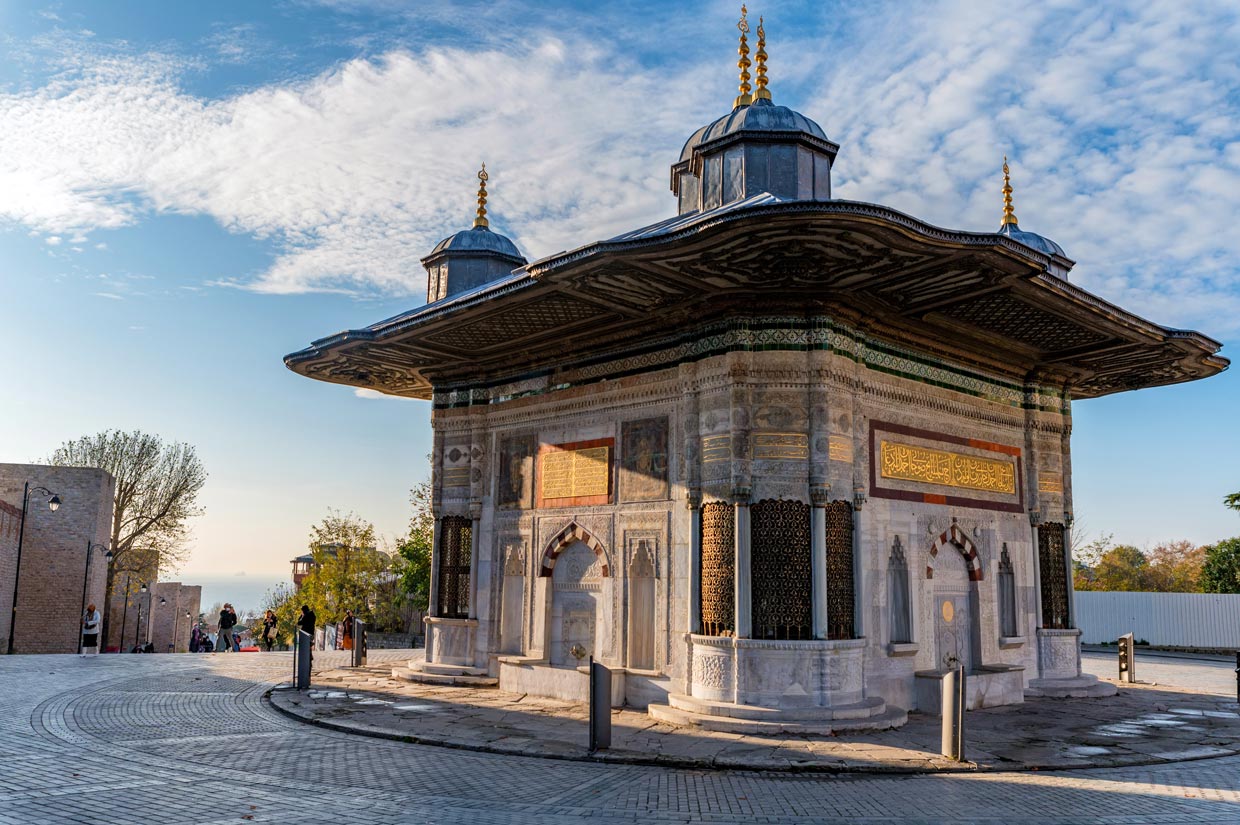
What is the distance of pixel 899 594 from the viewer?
10.5 m

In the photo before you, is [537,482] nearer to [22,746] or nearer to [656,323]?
[656,323]

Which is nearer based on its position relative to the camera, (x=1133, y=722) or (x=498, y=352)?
(x=1133, y=722)

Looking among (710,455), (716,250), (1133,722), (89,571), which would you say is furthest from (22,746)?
(89,571)

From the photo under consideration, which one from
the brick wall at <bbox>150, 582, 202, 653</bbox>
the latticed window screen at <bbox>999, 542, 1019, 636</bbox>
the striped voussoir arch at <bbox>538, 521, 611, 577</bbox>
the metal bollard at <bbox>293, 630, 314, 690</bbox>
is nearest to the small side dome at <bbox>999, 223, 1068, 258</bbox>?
the latticed window screen at <bbox>999, 542, 1019, 636</bbox>

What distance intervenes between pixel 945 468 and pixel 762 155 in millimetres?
4633

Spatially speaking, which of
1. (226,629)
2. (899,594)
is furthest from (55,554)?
(899,594)

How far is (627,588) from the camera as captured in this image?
10.8 metres

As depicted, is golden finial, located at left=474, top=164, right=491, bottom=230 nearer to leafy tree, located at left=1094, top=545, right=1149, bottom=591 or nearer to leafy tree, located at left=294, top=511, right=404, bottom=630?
leafy tree, located at left=294, top=511, right=404, bottom=630

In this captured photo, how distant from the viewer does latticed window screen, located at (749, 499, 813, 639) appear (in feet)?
30.4

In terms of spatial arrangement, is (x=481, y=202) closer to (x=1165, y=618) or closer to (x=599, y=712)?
(x=599, y=712)

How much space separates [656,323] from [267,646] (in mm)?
16458

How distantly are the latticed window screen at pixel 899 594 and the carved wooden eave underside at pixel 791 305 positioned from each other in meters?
2.53

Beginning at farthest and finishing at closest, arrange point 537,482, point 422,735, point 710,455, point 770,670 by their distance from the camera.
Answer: point 537,482, point 710,455, point 770,670, point 422,735

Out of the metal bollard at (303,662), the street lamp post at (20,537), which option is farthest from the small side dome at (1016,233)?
the street lamp post at (20,537)
